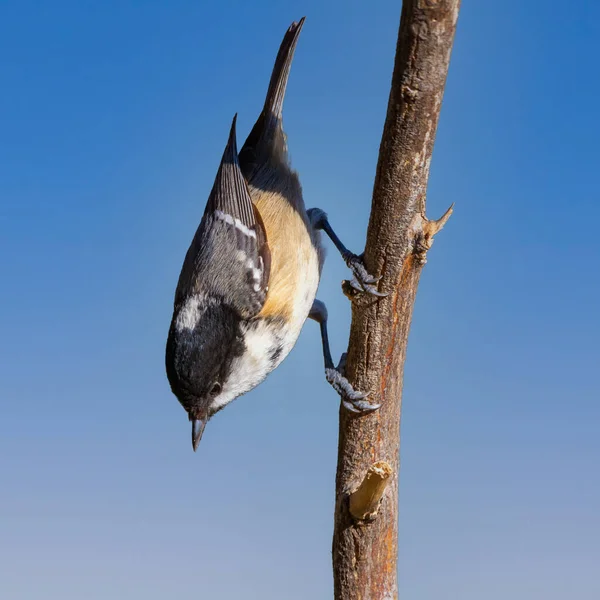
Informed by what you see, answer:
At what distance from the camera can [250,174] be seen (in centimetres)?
296

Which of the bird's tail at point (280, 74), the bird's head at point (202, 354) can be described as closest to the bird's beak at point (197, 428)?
the bird's head at point (202, 354)

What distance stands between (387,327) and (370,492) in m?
0.54

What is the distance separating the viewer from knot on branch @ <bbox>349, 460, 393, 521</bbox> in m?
2.30

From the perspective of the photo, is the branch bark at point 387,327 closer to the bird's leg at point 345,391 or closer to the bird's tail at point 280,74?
the bird's leg at point 345,391

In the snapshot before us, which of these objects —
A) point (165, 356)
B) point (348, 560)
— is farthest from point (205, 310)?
point (348, 560)

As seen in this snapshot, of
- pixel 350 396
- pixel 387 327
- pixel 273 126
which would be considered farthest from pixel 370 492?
pixel 273 126

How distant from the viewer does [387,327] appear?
2.47 metres

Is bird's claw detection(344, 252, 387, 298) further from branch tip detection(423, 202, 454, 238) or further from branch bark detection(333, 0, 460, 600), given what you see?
branch tip detection(423, 202, 454, 238)

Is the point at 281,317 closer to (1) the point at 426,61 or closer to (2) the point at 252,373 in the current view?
(2) the point at 252,373

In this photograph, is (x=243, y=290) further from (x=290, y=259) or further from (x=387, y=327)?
(x=387, y=327)

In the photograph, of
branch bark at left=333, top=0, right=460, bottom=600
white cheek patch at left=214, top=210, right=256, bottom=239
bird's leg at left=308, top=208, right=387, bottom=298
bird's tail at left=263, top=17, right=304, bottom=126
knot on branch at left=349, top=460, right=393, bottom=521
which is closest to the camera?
branch bark at left=333, top=0, right=460, bottom=600

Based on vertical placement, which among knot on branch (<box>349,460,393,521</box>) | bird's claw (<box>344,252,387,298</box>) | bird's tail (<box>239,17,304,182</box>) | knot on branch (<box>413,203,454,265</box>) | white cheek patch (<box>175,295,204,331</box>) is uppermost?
bird's tail (<box>239,17,304,182</box>)

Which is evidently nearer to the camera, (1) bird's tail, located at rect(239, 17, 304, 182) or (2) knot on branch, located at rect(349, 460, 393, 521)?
(2) knot on branch, located at rect(349, 460, 393, 521)

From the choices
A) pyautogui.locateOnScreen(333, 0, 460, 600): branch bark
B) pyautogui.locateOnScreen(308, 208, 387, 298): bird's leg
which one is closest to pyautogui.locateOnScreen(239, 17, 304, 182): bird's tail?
pyautogui.locateOnScreen(308, 208, 387, 298): bird's leg
